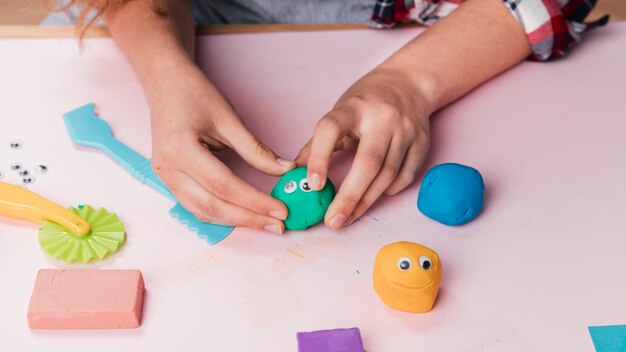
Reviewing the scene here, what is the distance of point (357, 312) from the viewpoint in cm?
Answer: 59

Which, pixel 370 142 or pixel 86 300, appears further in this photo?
pixel 370 142

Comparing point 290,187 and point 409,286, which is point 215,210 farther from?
point 409,286

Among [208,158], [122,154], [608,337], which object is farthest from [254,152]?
[608,337]

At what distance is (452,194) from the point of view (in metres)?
0.64

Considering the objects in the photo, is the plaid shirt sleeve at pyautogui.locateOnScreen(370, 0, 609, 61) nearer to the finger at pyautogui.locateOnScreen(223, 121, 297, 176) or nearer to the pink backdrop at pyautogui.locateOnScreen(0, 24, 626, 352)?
the pink backdrop at pyautogui.locateOnScreen(0, 24, 626, 352)

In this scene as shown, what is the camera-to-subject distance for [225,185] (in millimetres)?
646

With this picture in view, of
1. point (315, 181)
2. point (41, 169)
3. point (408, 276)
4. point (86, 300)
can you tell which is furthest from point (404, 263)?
point (41, 169)

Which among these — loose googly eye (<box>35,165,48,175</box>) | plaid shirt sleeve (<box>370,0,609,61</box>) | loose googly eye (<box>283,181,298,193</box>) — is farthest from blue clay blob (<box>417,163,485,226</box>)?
loose googly eye (<box>35,165,48,175</box>)

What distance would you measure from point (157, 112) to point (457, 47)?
0.33 metres

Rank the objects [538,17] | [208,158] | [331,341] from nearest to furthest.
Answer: [331,341], [208,158], [538,17]

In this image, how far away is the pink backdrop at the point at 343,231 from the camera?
1.90ft

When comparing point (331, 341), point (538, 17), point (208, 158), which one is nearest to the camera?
point (331, 341)

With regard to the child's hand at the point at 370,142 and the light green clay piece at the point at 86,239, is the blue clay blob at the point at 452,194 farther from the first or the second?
the light green clay piece at the point at 86,239

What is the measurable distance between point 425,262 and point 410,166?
14 cm
